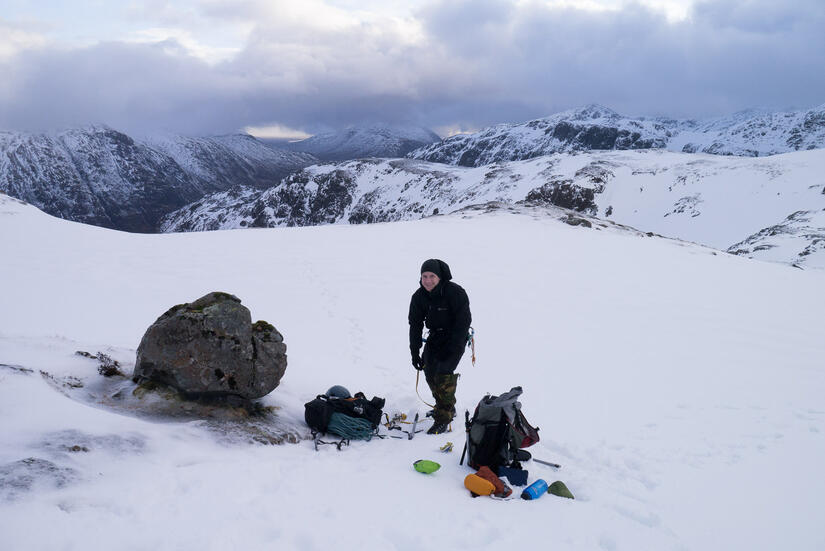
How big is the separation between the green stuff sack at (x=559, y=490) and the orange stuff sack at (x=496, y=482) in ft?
1.67

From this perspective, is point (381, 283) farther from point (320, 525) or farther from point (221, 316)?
point (320, 525)

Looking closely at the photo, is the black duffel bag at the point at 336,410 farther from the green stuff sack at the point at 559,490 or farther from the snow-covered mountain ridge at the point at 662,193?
the snow-covered mountain ridge at the point at 662,193

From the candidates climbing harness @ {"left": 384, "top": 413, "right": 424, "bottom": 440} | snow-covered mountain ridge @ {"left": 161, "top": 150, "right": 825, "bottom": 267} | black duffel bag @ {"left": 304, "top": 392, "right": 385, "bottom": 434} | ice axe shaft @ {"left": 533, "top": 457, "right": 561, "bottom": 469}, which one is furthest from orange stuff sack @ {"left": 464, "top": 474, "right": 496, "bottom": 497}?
snow-covered mountain ridge @ {"left": 161, "top": 150, "right": 825, "bottom": 267}

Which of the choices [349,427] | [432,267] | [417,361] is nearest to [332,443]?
[349,427]

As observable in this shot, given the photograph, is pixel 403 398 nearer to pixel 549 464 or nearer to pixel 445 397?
pixel 445 397

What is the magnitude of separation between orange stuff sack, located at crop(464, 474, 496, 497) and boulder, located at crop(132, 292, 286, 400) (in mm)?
3627

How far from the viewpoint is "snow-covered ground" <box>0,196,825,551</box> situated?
13.4 ft

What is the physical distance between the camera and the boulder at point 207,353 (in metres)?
A: 6.32

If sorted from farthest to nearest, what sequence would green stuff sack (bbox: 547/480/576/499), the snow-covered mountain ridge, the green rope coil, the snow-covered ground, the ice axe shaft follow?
the snow-covered mountain ridge < the green rope coil < the ice axe shaft < green stuff sack (bbox: 547/480/576/499) < the snow-covered ground

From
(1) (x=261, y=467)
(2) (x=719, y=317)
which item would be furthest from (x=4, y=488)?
(2) (x=719, y=317)

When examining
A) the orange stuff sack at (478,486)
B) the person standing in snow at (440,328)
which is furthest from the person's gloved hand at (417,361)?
the orange stuff sack at (478,486)

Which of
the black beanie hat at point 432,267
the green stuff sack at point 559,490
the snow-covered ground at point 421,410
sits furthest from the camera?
the black beanie hat at point 432,267

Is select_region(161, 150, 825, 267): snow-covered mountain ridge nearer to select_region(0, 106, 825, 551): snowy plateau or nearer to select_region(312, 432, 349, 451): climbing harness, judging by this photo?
select_region(0, 106, 825, 551): snowy plateau

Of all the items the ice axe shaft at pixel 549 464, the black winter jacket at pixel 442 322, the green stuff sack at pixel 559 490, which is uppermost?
the black winter jacket at pixel 442 322
